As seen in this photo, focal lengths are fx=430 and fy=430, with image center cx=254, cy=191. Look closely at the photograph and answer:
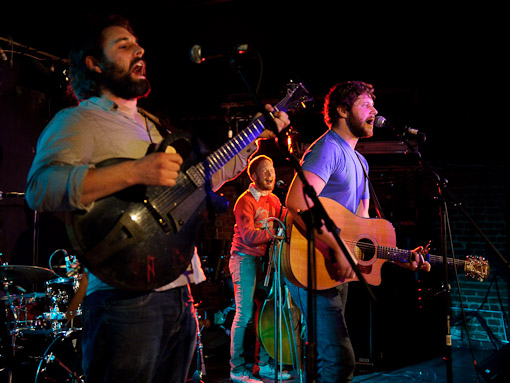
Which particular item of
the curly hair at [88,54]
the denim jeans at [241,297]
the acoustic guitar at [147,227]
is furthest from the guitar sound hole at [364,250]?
the denim jeans at [241,297]

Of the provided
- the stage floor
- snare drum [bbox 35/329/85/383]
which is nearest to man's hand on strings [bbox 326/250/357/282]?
the stage floor

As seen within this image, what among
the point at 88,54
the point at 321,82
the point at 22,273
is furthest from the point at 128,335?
the point at 321,82

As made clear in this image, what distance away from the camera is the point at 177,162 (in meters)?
2.04

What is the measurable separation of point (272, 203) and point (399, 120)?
4029 millimetres

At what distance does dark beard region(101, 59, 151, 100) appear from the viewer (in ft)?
7.62

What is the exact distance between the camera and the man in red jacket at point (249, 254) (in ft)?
18.1

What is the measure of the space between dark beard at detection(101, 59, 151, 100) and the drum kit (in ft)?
10.3

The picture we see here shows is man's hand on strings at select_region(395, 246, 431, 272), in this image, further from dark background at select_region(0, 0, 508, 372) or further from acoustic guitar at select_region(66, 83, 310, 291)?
dark background at select_region(0, 0, 508, 372)

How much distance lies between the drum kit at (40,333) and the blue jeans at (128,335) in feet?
9.75

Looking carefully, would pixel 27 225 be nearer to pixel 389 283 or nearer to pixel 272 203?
pixel 272 203

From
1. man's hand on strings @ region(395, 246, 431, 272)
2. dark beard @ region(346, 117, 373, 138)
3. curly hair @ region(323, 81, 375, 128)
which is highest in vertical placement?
curly hair @ region(323, 81, 375, 128)

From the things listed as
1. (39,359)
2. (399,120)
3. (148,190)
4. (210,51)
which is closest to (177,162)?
(148,190)

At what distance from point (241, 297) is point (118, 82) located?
3926 mm

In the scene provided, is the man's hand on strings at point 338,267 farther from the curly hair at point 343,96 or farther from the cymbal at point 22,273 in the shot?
the cymbal at point 22,273
